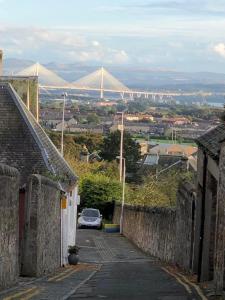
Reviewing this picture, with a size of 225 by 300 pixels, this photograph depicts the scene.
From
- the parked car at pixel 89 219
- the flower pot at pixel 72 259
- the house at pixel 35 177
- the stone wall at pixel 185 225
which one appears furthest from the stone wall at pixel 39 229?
the parked car at pixel 89 219

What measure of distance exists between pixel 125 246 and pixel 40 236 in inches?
850

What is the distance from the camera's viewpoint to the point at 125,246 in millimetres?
39312

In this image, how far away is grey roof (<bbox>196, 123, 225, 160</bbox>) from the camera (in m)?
16.2

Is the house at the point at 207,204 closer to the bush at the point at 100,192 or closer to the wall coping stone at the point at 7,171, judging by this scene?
the wall coping stone at the point at 7,171

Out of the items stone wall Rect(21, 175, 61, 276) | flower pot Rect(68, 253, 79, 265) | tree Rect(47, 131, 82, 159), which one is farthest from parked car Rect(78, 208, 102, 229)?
stone wall Rect(21, 175, 61, 276)

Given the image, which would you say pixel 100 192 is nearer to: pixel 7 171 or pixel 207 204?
pixel 207 204

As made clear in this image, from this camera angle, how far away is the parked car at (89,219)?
54312 mm

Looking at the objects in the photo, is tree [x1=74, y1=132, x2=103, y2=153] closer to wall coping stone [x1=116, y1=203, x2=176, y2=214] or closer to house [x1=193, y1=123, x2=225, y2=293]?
wall coping stone [x1=116, y1=203, x2=176, y2=214]

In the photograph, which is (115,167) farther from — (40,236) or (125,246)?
(40,236)

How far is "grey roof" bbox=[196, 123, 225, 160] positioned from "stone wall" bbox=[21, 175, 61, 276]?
425 centimetres

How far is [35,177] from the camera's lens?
17375mm

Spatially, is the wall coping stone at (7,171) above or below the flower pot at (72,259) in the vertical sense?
above

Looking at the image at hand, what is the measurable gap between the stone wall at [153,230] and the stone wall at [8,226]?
428 inches

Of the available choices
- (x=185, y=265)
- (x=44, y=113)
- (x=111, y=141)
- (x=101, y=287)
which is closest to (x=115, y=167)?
(x=111, y=141)
